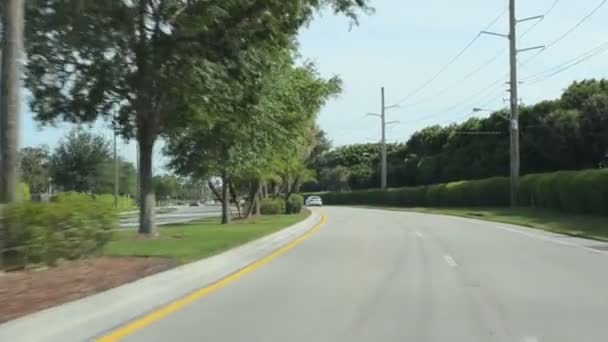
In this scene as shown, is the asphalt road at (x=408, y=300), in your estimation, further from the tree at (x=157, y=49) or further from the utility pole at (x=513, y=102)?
the utility pole at (x=513, y=102)

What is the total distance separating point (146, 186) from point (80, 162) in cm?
5514

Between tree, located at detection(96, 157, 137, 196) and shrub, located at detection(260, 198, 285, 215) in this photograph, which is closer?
shrub, located at detection(260, 198, 285, 215)

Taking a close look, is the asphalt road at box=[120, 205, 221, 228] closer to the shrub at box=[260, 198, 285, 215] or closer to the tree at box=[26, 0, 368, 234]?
the shrub at box=[260, 198, 285, 215]

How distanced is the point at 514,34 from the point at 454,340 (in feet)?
141

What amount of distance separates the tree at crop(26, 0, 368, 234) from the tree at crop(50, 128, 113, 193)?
2148 inches

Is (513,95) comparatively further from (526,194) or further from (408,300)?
(408,300)

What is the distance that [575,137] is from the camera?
61031 millimetres

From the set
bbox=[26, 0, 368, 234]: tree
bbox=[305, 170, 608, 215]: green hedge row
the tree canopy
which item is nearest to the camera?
bbox=[26, 0, 368, 234]: tree

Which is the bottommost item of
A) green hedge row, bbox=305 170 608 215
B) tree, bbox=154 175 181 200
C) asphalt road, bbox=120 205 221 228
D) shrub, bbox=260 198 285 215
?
asphalt road, bbox=120 205 221 228

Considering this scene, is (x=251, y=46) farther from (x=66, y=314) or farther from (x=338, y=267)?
(x=66, y=314)

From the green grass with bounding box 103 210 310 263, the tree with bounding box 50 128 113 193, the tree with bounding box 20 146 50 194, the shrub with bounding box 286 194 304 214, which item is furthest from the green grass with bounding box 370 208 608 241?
the tree with bounding box 20 146 50 194

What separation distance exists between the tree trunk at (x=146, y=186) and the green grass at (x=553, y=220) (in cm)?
1504

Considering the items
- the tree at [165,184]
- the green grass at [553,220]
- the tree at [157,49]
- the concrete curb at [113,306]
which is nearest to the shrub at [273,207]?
the tree at [165,184]

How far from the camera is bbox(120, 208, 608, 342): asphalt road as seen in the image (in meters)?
9.48
